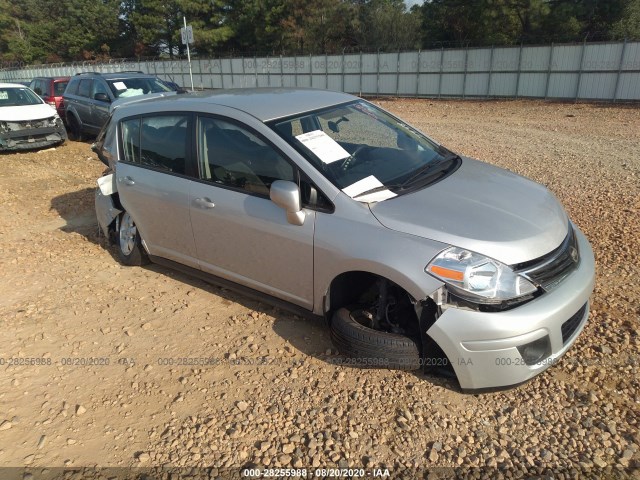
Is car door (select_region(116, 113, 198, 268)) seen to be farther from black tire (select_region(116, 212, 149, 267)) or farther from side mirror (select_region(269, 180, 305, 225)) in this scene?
side mirror (select_region(269, 180, 305, 225))

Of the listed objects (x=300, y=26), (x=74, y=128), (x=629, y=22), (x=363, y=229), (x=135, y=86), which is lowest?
(x=74, y=128)

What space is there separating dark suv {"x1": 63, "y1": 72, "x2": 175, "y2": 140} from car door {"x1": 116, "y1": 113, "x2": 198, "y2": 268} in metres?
7.00

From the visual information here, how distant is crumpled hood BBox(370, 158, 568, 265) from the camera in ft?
8.94

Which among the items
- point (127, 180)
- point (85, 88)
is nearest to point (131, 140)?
point (127, 180)

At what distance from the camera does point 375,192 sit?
10.3ft

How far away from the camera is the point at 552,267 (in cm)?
281

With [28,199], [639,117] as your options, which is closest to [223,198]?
[28,199]

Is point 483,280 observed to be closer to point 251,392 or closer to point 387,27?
point 251,392

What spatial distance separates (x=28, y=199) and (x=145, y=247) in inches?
169

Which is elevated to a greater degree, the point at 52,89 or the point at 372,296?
the point at 52,89

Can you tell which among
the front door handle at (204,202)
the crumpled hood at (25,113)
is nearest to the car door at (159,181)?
the front door handle at (204,202)

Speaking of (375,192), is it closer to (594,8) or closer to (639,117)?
(639,117)

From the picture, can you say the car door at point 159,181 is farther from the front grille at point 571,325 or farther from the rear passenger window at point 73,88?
the rear passenger window at point 73,88

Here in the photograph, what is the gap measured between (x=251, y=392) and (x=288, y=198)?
1.24 meters
